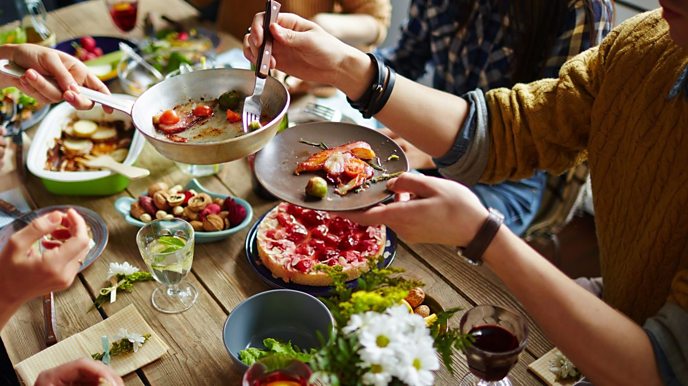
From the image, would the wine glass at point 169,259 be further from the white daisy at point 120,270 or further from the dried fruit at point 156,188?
the dried fruit at point 156,188

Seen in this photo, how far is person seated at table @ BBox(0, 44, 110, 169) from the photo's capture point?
1.38m

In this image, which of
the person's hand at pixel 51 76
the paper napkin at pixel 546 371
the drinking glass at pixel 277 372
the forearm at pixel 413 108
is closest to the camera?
the drinking glass at pixel 277 372

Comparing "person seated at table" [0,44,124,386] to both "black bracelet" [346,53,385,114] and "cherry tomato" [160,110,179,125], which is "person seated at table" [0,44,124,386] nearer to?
"cherry tomato" [160,110,179,125]

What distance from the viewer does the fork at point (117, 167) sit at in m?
1.59

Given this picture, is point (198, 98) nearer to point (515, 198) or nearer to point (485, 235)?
point (485, 235)

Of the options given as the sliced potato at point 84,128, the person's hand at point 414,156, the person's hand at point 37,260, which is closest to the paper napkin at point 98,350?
the person's hand at point 37,260

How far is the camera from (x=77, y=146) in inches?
67.5

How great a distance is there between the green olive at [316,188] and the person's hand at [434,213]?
14 centimetres

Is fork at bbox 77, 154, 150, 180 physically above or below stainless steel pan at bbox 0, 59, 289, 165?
below

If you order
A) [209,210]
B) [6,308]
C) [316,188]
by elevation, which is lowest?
[209,210]

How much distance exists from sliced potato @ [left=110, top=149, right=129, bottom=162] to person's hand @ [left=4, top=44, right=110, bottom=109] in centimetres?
26

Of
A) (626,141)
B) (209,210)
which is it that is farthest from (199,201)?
(626,141)

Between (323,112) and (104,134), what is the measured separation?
24.3 inches

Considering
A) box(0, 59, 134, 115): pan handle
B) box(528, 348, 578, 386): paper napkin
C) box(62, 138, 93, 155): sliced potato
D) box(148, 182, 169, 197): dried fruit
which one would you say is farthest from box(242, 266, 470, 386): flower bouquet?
box(62, 138, 93, 155): sliced potato
